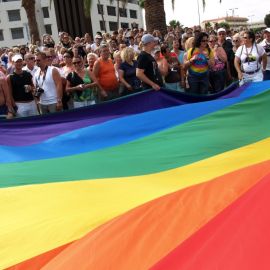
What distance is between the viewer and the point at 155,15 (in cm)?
1224

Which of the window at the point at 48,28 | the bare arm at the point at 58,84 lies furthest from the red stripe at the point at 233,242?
the window at the point at 48,28

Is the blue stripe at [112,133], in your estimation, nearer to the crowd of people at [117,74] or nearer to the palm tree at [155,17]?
the crowd of people at [117,74]

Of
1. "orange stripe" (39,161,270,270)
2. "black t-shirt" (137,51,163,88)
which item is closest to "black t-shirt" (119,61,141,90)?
"black t-shirt" (137,51,163,88)

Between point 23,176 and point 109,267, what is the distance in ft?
4.93

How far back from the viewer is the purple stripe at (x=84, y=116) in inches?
187

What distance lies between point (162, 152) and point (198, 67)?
11.2 ft

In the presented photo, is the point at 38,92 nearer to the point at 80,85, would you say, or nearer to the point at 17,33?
the point at 80,85

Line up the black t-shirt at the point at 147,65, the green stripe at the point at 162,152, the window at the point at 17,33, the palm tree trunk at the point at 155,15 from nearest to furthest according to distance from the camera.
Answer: the green stripe at the point at 162,152 < the black t-shirt at the point at 147,65 < the palm tree trunk at the point at 155,15 < the window at the point at 17,33

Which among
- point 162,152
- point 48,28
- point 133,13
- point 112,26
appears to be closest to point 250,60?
point 162,152

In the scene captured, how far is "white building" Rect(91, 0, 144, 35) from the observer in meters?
53.8

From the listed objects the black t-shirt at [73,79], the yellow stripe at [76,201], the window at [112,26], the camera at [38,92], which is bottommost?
the yellow stripe at [76,201]

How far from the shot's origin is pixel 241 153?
3504mm

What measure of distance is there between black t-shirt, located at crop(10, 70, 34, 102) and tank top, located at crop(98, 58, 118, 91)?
1.12 m

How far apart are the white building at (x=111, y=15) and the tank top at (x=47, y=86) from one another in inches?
1744
